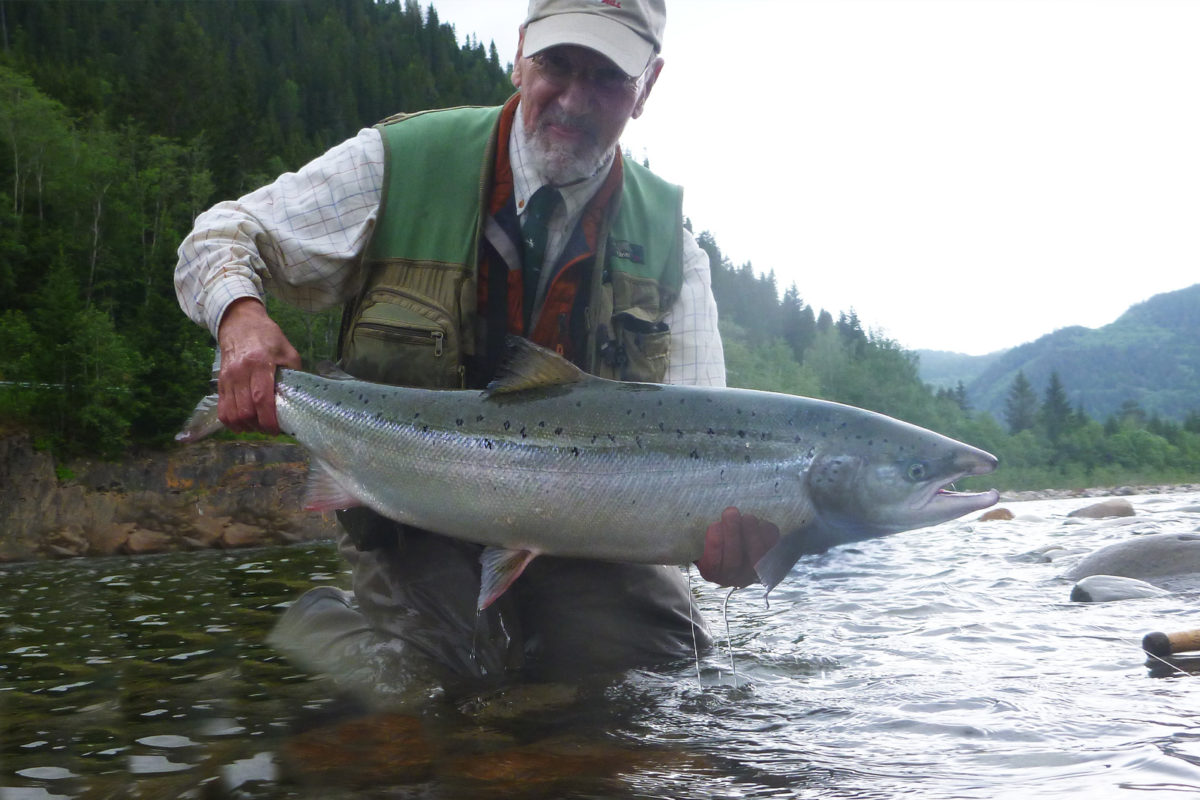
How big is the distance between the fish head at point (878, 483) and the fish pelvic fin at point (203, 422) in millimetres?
2107

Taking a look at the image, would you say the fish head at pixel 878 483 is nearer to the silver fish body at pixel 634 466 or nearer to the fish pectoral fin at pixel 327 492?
the silver fish body at pixel 634 466

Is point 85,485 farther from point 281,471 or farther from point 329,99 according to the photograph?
point 329,99

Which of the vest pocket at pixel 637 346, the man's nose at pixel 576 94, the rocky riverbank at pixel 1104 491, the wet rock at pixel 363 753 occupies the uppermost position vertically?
the man's nose at pixel 576 94

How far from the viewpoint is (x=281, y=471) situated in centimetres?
2730

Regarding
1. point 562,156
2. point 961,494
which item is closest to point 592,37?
A: point 562,156

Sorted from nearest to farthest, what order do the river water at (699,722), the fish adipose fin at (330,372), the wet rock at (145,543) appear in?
the river water at (699,722), the fish adipose fin at (330,372), the wet rock at (145,543)

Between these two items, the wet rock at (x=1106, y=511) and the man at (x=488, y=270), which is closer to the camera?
the man at (x=488, y=270)

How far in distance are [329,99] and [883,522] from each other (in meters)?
86.4

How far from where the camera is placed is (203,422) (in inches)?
142

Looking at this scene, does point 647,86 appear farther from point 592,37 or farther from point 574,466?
point 574,466

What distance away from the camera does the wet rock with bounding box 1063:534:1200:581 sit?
8125 mm

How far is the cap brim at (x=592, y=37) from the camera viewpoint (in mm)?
3648

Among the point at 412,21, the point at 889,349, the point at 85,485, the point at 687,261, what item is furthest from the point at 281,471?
the point at 412,21

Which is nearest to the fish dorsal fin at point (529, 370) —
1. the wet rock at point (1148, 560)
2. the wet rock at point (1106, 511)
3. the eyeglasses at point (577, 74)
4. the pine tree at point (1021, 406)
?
the eyeglasses at point (577, 74)
